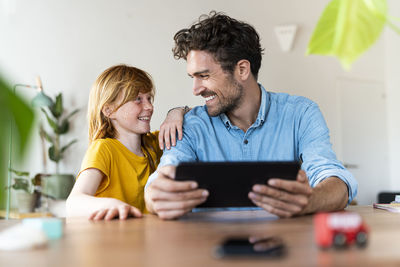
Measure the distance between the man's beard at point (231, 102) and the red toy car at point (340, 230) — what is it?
52.9 inches

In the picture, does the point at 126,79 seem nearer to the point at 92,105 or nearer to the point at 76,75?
the point at 92,105

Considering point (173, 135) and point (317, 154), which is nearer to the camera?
point (317, 154)

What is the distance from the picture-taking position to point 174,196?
1153 mm

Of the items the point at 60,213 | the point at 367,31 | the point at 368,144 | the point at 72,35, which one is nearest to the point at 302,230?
the point at 367,31

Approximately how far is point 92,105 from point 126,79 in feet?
0.77

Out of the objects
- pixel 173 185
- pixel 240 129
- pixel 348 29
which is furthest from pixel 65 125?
pixel 348 29

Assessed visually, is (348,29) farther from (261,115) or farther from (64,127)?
(64,127)

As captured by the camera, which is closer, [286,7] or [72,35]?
[72,35]

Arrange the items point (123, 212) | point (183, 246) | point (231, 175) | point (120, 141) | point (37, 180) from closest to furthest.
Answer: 1. point (183, 246)
2. point (231, 175)
3. point (123, 212)
4. point (120, 141)
5. point (37, 180)

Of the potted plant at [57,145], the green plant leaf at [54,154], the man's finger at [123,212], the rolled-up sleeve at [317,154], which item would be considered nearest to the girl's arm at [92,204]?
the man's finger at [123,212]

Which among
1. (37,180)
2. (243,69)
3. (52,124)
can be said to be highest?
(243,69)

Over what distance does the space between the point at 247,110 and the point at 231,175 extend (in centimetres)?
103

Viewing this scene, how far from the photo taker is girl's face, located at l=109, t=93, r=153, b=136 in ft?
7.03

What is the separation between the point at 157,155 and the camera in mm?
2234
